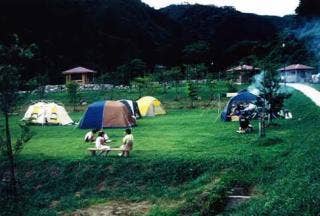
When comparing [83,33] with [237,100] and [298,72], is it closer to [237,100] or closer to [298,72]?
[298,72]

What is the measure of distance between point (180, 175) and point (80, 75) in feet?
172

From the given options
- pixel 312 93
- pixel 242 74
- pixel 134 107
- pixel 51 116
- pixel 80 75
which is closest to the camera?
pixel 51 116

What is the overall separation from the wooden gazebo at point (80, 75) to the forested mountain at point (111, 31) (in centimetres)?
214

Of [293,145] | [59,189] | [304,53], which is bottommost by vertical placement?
[59,189]

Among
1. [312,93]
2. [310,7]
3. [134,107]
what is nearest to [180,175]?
[134,107]

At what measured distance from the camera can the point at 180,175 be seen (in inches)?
625

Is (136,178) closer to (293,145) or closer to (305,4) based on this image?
(293,145)

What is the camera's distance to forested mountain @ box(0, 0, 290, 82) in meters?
72.1

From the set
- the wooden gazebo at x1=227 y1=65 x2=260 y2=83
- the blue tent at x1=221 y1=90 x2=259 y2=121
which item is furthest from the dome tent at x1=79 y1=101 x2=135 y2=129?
the wooden gazebo at x1=227 y1=65 x2=260 y2=83

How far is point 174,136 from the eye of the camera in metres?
22.5

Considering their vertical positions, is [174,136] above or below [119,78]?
below

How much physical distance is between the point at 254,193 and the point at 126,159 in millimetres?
5631

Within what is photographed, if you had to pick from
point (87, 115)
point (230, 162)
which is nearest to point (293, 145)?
point (230, 162)

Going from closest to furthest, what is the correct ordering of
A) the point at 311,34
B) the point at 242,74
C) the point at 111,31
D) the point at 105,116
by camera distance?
the point at 105,116 < the point at 242,74 < the point at 311,34 < the point at 111,31
